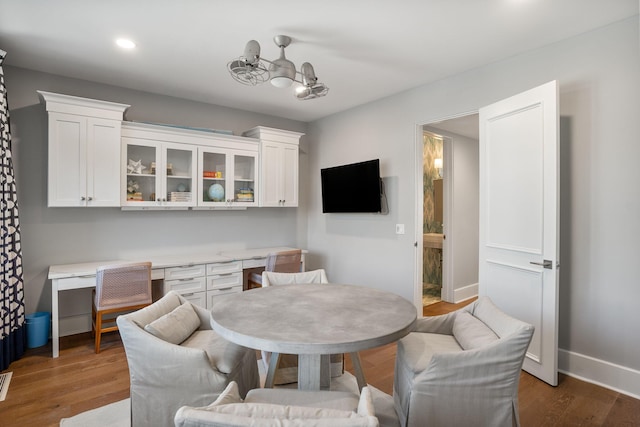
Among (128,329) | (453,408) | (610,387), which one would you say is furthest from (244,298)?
(610,387)

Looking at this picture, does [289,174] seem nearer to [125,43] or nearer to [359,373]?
[125,43]

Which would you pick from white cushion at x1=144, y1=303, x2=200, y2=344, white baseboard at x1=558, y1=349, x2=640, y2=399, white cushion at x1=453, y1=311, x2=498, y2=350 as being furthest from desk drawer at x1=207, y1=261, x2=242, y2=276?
white baseboard at x1=558, y1=349, x2=640, y2=399

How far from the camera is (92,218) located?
3.48 meters

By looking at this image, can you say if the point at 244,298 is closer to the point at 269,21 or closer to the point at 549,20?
the point at 269,21

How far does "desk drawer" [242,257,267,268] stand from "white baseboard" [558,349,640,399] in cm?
296

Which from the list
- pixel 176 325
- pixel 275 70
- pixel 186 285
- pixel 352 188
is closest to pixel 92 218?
pixel 186 285

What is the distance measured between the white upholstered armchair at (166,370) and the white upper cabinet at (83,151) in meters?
1.93

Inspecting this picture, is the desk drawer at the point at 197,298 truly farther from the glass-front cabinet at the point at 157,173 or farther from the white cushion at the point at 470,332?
the white cushion at the point at 470,332

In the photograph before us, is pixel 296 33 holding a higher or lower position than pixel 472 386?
higher

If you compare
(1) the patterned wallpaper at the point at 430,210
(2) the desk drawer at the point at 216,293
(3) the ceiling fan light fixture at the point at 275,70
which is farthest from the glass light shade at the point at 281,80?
(1) the patterned wallpaper at the point at 430,210

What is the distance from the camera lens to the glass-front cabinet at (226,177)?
12.8 feet

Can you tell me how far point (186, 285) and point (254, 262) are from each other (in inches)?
31.9

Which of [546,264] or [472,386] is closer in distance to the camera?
[472,386]

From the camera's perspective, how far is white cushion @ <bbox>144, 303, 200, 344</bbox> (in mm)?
1757
